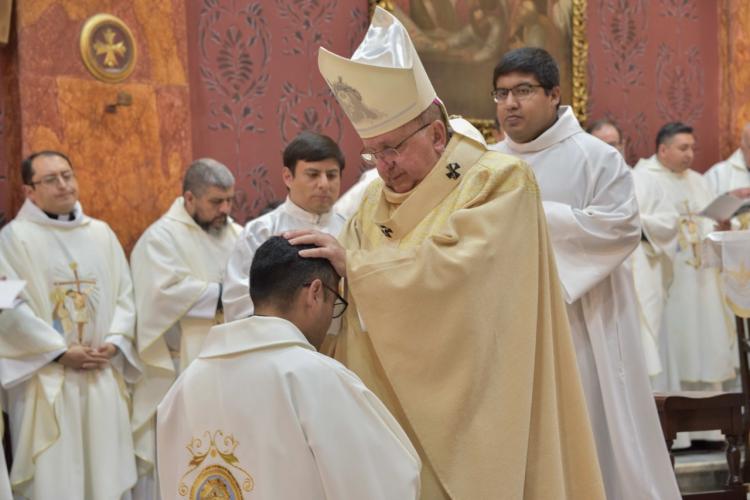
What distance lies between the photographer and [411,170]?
3152 millimetres

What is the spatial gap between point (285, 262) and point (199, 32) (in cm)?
464

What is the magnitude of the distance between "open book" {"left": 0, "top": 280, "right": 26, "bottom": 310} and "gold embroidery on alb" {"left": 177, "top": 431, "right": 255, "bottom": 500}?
2.90 metres

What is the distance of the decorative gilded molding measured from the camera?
8570mm

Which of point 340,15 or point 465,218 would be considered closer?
point 465,218

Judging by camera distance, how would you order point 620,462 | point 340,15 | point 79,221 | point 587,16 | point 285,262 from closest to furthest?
point 285,262, point 620,462, point 79,221, point 340,15, point 587,16

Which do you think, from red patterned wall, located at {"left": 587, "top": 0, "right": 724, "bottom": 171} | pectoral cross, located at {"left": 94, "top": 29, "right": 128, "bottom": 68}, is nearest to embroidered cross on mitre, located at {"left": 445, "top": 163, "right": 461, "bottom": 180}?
pectoral cross, located at {"left": 94, "top": 29, "right": 128, "bottom": 68}

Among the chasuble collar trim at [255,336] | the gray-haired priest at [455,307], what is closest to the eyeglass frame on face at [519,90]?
the gray-haired priest at [455,307]

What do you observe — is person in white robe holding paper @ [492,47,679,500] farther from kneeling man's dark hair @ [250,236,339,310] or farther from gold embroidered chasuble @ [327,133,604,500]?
kneeling man's dark hair @ [250,236,339,310]

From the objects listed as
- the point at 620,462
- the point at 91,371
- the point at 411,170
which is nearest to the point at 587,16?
the point at 91,371

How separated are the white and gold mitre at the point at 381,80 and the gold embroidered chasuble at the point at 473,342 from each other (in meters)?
0.28

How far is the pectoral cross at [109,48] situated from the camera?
251 inches

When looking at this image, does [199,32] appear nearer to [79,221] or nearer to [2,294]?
[79,221]

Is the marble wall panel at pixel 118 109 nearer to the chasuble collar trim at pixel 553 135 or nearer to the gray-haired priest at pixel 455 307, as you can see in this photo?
the chasuble collar trim at pixel 553 135

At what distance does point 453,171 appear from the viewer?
3158 millimetres
